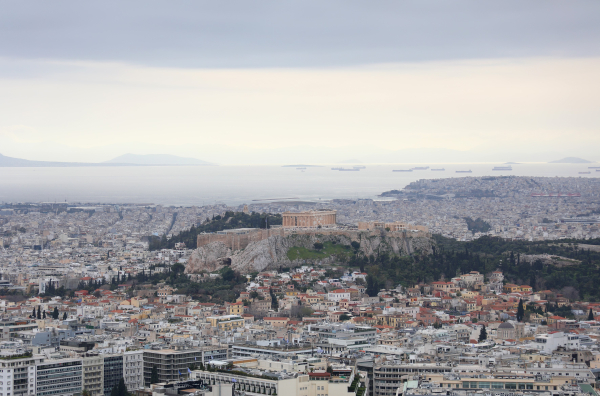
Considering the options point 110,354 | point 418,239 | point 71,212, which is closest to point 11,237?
point 71,212

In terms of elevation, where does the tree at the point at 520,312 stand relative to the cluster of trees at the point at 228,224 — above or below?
below

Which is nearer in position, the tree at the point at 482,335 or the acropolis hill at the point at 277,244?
the tree at the point at 482,335

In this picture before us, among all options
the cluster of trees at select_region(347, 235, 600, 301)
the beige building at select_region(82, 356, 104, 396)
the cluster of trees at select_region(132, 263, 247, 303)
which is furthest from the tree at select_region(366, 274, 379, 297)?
the beige building at select_region(82, 356, 104, 396)

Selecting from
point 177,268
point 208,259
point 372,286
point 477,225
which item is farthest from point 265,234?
point 477,225

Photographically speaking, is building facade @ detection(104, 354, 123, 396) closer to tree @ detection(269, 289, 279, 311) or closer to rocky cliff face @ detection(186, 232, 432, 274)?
tree @ detection(269, 289, 279, 311)

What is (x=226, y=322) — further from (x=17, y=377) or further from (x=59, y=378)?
(x=17, y=377)

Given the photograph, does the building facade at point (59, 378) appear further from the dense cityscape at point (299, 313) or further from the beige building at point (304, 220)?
the beige building at point (304, 220)

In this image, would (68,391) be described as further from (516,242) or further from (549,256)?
(516,242)

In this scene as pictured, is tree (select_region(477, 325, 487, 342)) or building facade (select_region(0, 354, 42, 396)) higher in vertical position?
building facade (select_region(0, 354, 42, 396))

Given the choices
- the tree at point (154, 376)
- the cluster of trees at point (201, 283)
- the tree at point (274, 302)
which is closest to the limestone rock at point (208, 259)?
the cluster of trees at point (201, 283)
